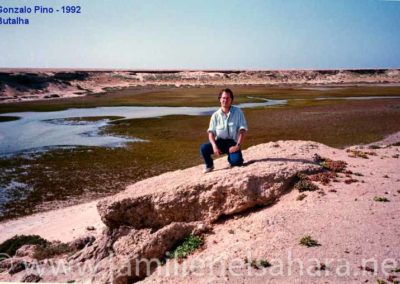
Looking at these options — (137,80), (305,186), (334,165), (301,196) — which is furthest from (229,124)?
(137,80)

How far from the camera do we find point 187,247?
9703mm

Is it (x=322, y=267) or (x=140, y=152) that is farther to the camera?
(x=140, y=152)

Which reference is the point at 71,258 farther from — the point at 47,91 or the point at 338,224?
the point at 47,91

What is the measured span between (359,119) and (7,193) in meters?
36.2

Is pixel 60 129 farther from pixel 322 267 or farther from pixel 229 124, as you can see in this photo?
pixel 322 267

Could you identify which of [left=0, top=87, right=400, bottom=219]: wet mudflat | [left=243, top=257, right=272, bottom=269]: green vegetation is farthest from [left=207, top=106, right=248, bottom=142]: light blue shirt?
[left=0, top=87, right=400, bottom=219]: wet mudflat

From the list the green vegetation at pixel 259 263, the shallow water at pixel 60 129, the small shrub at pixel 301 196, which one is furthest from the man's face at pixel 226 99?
the shallow water at pixel 60 129

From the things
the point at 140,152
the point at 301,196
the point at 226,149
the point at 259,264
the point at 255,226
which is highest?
the point at 226,149

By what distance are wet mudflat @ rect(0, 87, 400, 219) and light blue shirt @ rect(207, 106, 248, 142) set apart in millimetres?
11552

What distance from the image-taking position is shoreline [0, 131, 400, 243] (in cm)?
1527

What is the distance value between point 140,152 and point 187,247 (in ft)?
71.8

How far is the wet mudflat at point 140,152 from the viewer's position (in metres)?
21.8

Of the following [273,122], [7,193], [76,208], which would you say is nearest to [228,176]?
[76,208]

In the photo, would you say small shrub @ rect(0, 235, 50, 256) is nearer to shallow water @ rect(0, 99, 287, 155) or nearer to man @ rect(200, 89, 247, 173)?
man @ rect(200, 89, 247, 173)
